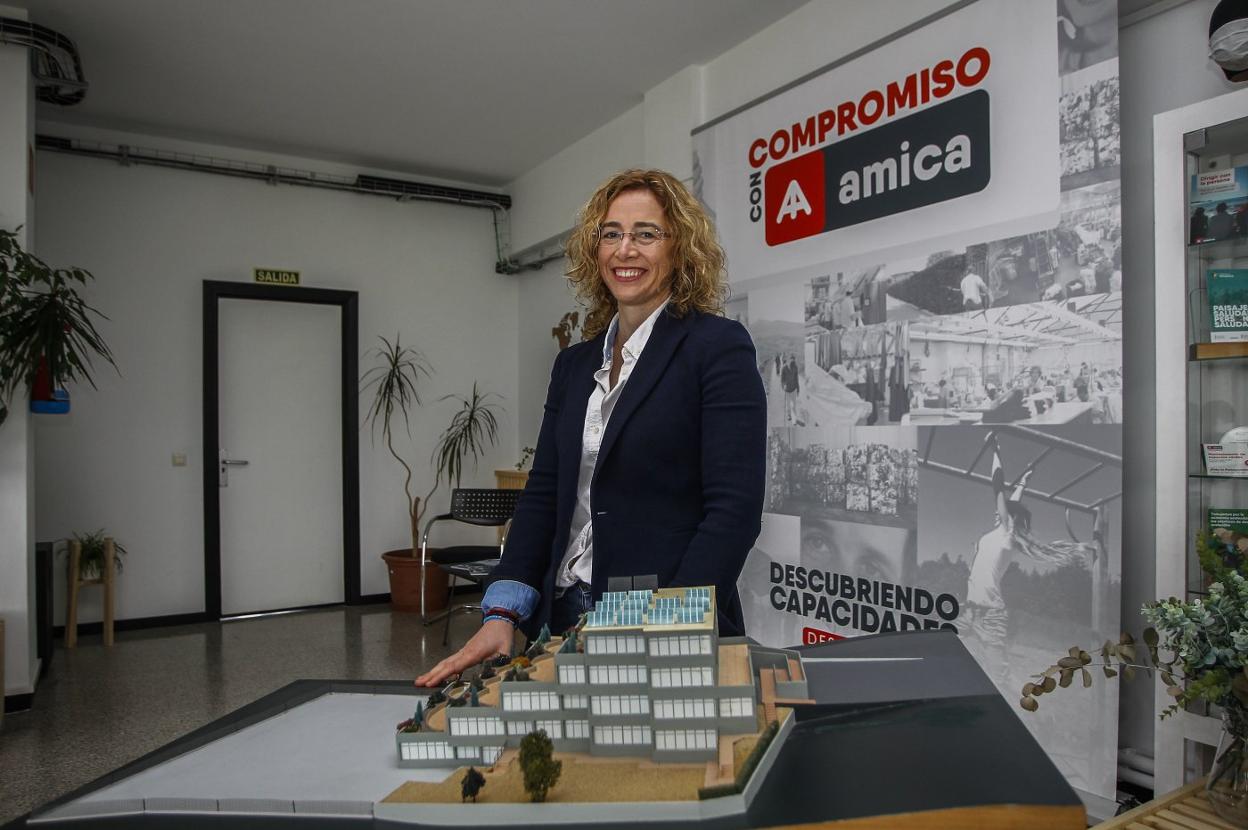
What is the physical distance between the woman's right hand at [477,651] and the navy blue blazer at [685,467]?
0.18 meters

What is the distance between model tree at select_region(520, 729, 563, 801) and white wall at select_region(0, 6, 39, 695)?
447cm

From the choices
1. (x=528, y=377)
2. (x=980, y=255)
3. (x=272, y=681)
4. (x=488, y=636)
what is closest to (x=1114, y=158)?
(x=980, y=255)

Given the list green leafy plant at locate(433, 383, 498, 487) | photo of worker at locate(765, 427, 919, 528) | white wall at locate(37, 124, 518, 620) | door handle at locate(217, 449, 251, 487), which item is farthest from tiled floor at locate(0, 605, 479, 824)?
photo of worker at locate(765, 427, 919, 528)

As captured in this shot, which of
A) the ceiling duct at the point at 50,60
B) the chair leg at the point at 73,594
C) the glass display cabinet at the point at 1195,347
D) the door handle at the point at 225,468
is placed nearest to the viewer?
the glass display cabinet at the point at 1195,347

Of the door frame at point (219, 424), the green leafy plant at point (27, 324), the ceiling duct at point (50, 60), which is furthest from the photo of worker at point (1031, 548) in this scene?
the door frame at point (219, 424)

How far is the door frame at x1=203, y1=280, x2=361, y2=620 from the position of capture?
21.2 ft

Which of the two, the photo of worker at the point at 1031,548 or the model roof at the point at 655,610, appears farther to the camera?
the photo of worker at the point at 1031,548

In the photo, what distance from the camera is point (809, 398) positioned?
161 inches

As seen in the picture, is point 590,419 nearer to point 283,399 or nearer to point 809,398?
point 809,398

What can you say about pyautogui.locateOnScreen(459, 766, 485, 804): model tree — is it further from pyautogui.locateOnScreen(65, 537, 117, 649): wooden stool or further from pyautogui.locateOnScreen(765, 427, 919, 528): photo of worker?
pyautogui.locateOnScreen(65, 537, 117, 649): wooden stool

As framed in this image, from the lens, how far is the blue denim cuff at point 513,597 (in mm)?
1585

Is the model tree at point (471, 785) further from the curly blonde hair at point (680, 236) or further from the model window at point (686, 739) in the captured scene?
the curly blonde hair at point (680, 236)

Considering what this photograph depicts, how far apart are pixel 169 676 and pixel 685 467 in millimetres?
4647

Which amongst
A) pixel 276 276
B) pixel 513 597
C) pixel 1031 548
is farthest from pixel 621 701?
pixel 276 276
